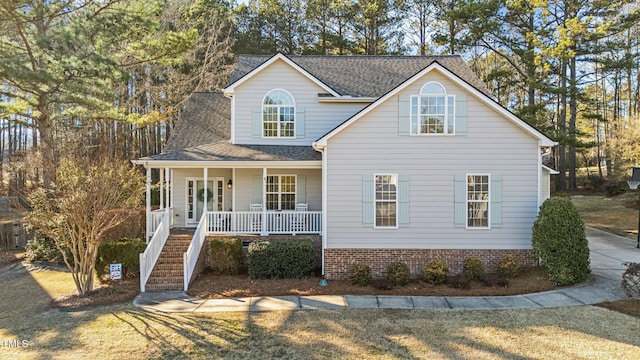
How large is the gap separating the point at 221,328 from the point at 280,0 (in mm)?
30360

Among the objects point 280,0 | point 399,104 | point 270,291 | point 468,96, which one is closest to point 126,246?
point 270,291

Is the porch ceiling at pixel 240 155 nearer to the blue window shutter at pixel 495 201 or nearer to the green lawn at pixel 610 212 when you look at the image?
the blue window shutter at pixel 495 201

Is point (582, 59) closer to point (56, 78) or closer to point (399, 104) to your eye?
point (399, 104)

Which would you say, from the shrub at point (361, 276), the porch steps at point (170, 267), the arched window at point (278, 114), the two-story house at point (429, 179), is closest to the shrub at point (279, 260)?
the two-story house at point (429, 179)

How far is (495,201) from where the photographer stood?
11.8 metres

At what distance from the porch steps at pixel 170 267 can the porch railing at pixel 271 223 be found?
1.07m

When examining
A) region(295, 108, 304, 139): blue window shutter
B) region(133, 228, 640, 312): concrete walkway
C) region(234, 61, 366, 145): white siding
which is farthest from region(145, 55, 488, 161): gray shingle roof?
region(133, 228, 640, 312): concrete walkway

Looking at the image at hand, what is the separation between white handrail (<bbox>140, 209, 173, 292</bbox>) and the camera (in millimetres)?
10656

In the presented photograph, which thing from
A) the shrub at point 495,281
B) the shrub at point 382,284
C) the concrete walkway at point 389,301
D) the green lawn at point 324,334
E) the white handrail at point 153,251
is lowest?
the green lawn at point 324,334

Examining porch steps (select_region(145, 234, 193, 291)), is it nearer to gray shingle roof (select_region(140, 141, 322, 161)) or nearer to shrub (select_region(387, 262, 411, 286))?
gray shingle roof (select_region(140, 141, 322, 161))

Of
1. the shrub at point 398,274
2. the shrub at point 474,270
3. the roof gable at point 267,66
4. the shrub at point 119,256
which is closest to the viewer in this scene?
the shrub at point 398,274

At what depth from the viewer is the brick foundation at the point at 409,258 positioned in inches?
462

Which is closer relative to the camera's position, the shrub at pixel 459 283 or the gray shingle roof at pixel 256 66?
the shrub at pixel 459 283

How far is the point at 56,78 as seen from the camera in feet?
44.1
